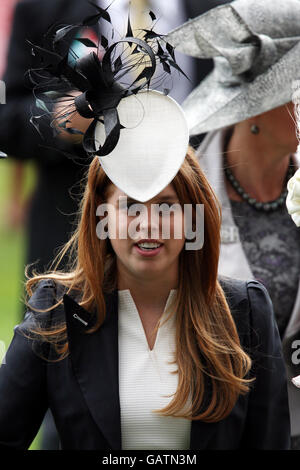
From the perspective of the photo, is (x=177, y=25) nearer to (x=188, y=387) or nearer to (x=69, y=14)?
(x=69, y=14)

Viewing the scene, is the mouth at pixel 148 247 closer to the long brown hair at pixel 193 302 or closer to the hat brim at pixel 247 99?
the long brown hair at pixel 193 302

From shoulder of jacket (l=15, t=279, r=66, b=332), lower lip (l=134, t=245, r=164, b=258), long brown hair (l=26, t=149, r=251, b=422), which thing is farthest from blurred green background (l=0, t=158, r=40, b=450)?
lower lip (l=134, t=245, r=164, b=258)

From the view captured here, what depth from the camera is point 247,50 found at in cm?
168

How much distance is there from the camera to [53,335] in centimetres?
133

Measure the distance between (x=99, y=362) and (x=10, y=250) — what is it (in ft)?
3.80

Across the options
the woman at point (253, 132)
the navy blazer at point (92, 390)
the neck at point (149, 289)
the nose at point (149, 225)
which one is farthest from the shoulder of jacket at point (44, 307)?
the woman at point (253, 132)

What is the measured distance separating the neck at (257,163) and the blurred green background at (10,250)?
0.44m

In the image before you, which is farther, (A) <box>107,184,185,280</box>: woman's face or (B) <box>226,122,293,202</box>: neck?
(B) <box>226,122,293,202</box>: neck

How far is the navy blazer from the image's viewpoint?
4.20ft

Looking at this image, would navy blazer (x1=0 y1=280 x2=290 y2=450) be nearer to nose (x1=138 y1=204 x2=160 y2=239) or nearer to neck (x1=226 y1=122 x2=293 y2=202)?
nose (x1=138 y1=204 x2=160 y2=239)

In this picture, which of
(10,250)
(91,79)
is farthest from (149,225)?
(10,250)

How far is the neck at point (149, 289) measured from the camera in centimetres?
136

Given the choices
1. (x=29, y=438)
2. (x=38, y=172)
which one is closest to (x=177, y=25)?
(x=38, y=172)

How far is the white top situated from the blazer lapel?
0.01 m
